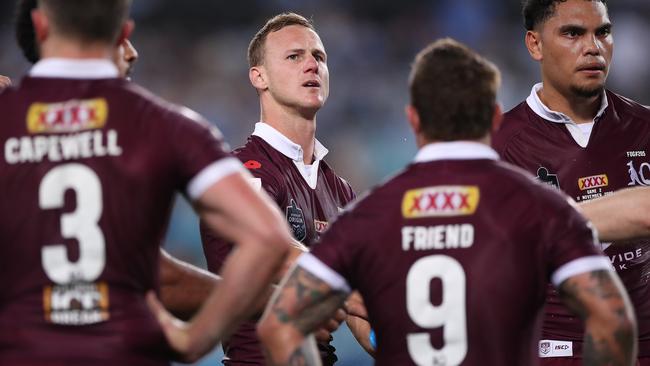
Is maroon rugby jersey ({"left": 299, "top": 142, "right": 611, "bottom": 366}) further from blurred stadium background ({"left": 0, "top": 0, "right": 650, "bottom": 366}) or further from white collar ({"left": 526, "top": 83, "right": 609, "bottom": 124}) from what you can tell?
blurred stadium background ({"left": 0, "top": 0, "right": 650, "bottom": 366})

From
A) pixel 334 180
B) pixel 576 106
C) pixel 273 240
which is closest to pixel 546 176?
pixel 576 106

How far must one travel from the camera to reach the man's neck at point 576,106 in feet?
21.2

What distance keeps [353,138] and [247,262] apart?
10.00 metres

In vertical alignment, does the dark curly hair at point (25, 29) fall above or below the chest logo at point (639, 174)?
above

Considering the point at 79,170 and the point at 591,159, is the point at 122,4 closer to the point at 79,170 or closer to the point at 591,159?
the point at 79,170

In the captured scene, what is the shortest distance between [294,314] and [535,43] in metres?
3.61

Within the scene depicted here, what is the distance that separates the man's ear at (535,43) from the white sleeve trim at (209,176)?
3.77 meters

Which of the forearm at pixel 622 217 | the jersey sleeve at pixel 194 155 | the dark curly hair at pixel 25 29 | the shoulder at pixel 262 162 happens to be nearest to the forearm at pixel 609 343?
the forearm at pixel 622 217

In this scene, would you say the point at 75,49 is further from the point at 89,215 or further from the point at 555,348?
the point at 555,348

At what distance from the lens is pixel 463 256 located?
12.0 ft

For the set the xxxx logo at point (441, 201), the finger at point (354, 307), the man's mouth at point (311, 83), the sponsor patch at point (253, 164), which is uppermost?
the man's mouth at point (311, 83)

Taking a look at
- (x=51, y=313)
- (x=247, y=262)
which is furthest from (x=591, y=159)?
(x=51, y=313)

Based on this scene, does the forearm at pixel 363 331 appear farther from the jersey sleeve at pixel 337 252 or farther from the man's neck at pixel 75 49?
the man's neck at pixel 75 49

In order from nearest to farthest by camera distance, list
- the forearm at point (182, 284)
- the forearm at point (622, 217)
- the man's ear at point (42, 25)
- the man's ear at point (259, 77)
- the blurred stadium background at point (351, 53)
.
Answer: the man's ear at point (42, 25)
the forearm at point (182, 284)
the forearm at point (622, 217)
the man's ear at point (259, 77)
the blurred stadium background at point (351, 53)
